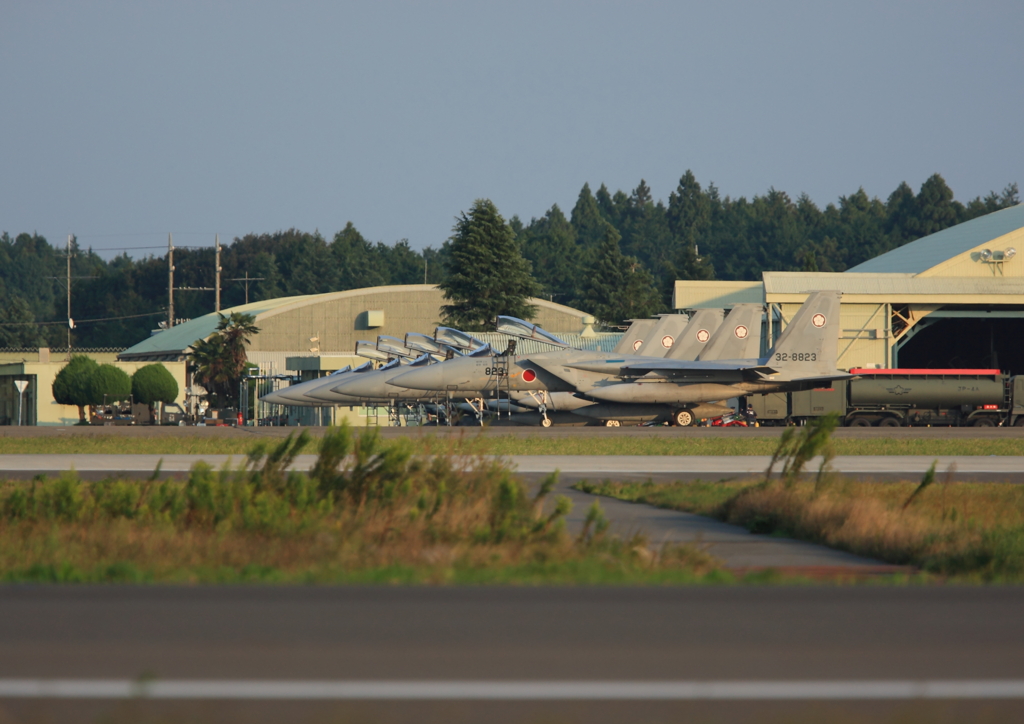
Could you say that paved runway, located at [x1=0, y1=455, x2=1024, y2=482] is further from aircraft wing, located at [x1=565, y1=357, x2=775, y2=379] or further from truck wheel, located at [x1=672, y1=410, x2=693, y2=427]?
truck wheel, located at [x1=672, y1=410, x2=693, y2=427]

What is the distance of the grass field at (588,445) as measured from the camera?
25.1 metres

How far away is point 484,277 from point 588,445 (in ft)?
143

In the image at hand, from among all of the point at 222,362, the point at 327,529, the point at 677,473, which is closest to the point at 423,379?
the point at 677,473

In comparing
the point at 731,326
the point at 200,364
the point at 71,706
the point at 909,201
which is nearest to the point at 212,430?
the point at 731,326

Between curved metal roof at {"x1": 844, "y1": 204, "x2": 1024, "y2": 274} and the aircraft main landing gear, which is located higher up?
curved metal roof at {"x1": 844, "y1": 204, "x2": 1024, "y2": 274}

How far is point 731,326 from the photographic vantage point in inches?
1614

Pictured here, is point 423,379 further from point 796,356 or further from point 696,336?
point 796,356

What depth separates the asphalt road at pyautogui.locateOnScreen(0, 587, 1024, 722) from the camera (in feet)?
14.2

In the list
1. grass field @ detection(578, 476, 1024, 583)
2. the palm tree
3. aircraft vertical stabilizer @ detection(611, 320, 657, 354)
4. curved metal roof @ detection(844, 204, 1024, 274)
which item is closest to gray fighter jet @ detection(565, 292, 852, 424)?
aircraft vertical stabilizer @ detection(611, 320, 657, 354)

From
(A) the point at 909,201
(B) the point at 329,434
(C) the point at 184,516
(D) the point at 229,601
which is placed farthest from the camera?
(A) the point at 909,201

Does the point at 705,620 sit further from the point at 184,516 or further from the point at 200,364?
the point at 200,364

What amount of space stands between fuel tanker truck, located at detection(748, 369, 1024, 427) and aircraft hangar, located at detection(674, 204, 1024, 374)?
6.01 m

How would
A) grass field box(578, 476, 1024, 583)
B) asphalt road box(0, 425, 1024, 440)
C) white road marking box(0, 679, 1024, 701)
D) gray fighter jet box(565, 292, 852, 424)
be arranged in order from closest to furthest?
white road marking box(0, 679, 1024, 701), grass field box(578, 476, 1024, 583), asphalt road box(0, 425, 1024, 440), gray fighter jet box(565, 292, 852, 424)

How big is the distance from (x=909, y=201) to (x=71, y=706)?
453 ft
